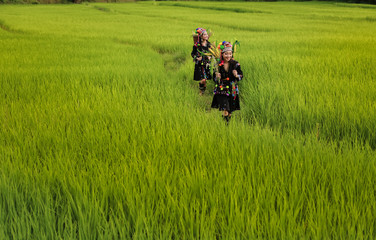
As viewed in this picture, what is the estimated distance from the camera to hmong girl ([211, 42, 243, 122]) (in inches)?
116

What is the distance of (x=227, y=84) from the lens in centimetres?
Result: 304

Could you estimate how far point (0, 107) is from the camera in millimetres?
2908

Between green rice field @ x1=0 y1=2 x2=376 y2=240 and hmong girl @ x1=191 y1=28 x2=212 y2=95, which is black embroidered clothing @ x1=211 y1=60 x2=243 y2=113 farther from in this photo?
hmong girl @ x1=191 y1=28 x2=212 y2=95

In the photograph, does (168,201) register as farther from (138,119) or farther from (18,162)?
Result: (138,119)

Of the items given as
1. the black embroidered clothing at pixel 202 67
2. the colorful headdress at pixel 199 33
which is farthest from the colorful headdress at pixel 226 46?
the black embroidered clothing at pixel 202 67

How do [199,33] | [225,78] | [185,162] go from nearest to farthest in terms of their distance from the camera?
1. [185,162]
2. [225,78]
3. [199,33]

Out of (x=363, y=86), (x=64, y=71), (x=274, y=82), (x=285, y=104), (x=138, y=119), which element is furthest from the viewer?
(x=64, y=71)

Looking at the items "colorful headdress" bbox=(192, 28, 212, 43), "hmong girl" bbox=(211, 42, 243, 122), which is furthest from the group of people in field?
"colorful headdress" bbox=(192, 28, 212, 43)

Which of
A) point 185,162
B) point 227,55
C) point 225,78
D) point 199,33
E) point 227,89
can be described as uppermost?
point 199,33

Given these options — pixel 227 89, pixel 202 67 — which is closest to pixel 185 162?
pixel 227 89

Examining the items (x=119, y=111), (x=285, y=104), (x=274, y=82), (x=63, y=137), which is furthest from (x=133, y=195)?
(x=274, y=82)

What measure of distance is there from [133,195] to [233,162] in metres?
0.64

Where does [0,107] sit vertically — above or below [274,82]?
below

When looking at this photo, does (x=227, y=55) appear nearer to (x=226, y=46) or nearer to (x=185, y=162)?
(x=226, y=46)
